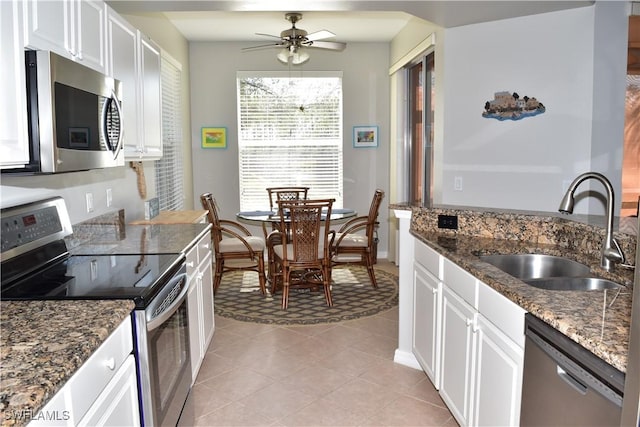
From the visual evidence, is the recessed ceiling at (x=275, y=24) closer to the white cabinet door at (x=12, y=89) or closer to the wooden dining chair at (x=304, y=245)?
the wooden dining chair at (x=304, y=245)

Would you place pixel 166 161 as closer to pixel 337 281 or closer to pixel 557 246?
pixel 337 281

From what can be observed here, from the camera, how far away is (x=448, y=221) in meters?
3.22

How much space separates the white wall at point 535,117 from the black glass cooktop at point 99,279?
8.52 feet

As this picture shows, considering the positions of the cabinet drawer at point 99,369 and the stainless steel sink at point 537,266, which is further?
the stainless steel sink at point 537,266

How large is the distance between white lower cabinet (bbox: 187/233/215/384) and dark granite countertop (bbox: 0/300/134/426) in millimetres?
1172

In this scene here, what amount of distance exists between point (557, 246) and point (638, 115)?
67.9 inches

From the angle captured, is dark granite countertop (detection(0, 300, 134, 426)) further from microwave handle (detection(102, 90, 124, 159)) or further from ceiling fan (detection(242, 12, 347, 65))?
ceiling fan (detection(242, 12, 347, 65))

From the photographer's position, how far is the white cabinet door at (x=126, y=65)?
9.05ft

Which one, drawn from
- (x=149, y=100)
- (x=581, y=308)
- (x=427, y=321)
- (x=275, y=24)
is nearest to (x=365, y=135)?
(x=275, y=24)

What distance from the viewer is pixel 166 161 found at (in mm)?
5324

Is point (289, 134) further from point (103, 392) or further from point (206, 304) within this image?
point (103, 392)

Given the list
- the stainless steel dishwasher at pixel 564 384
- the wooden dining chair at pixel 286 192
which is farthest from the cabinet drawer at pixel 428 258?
the wooden dining chair at pixel 286 192

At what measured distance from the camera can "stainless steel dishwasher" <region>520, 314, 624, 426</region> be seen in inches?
51.5

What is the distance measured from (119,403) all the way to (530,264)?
6.34ft
